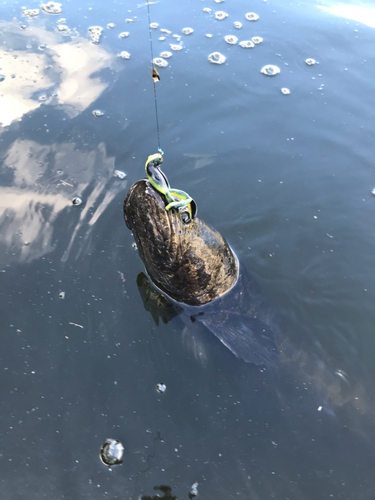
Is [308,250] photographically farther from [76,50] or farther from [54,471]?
[76,50]

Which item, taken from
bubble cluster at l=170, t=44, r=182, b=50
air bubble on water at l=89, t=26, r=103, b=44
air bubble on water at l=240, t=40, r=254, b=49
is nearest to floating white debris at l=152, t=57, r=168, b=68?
bubble cluster at l=170, t=44, r=182, b=50

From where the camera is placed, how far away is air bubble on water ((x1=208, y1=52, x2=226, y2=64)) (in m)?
5.43

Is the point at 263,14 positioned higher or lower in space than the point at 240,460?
higher

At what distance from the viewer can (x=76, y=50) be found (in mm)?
5461

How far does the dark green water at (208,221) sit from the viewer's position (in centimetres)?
258

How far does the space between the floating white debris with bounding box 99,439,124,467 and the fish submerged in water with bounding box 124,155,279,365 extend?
113 cm

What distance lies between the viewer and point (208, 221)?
12.8 ft

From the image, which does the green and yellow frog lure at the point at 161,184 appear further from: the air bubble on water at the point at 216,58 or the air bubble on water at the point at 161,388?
the air bubble on water at the point at 216,58

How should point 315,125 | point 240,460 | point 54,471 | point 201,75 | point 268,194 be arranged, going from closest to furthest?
point 54,471 < point 240,460 < point 268,194 < point 315,125 < point 201,75

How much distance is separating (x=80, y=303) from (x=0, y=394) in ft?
2.94

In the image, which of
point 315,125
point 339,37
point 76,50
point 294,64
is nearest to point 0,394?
point 315,125

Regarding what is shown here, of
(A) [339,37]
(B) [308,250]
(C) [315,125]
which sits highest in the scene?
(A) [339,37]

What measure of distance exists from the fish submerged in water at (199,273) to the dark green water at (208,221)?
173 millimetres

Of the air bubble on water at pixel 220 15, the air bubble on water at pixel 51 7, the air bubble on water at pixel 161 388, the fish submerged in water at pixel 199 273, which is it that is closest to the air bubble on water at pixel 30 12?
the air bubble on water at pixel 51 7
